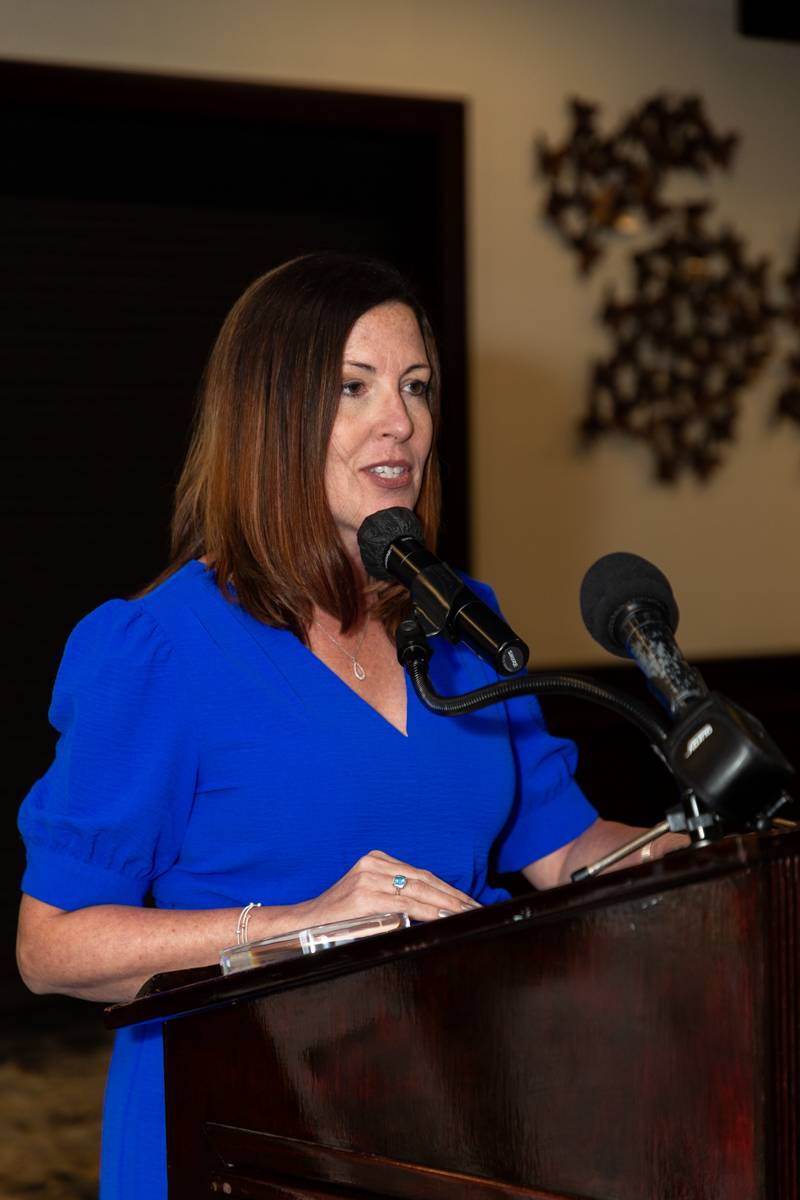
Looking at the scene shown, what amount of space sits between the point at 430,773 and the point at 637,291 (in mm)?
2779

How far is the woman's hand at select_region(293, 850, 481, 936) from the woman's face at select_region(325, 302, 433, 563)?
481mm

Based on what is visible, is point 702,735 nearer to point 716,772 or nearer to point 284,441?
point 716,772

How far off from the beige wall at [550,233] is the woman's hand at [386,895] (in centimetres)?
275

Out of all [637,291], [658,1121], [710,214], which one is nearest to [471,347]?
[637,291]

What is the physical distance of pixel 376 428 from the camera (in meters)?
1.58

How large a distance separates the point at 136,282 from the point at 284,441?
8.27 feet

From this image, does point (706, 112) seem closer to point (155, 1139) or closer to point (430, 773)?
point (430, 773)

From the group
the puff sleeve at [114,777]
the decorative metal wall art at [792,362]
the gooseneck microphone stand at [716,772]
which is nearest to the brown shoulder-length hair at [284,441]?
the puff sleeve at [114,777]

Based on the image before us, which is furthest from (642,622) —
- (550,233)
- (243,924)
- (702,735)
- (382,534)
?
(550,233)

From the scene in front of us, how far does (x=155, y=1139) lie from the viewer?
4.57 feet

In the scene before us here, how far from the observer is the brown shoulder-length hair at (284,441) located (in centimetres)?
158

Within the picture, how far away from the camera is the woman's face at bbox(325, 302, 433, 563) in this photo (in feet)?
5.19

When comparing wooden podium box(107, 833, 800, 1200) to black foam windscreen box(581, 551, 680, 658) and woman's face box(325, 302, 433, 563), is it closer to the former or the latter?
black foam windscreen box(581, 551, 680, 658)

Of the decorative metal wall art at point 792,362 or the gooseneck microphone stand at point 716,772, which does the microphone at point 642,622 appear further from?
the decorative metal wall art at point 792,362
